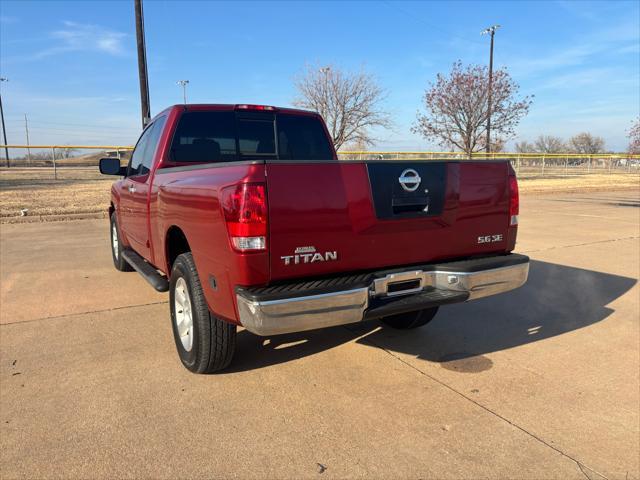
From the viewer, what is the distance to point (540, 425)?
290 cm

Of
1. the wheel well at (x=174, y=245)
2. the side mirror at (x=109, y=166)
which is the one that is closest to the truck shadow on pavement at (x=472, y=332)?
the wheel well at (x=174, y=245)

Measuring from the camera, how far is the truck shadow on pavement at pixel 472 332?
3893mm

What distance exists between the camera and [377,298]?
3008 mm

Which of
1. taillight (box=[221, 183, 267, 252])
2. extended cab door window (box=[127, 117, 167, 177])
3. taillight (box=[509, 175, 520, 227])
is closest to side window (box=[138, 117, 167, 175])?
extended cab door window (box=[127, 117, 167, 177])

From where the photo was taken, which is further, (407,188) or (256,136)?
(256,136)

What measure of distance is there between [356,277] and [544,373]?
5.69ft

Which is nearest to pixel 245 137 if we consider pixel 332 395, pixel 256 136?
pixel 256 136

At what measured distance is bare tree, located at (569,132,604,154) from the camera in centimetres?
7575

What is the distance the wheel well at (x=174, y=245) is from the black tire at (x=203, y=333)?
394 mm

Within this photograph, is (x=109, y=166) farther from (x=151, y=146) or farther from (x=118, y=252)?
(x=118, y=252)

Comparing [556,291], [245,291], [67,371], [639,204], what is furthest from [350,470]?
[639,204]

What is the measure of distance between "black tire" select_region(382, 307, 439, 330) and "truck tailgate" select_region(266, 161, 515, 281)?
99 centimetres

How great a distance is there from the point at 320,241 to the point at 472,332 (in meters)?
2.25

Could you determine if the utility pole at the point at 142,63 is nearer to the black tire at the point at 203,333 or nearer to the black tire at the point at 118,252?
the black tire at the point at 118,252
